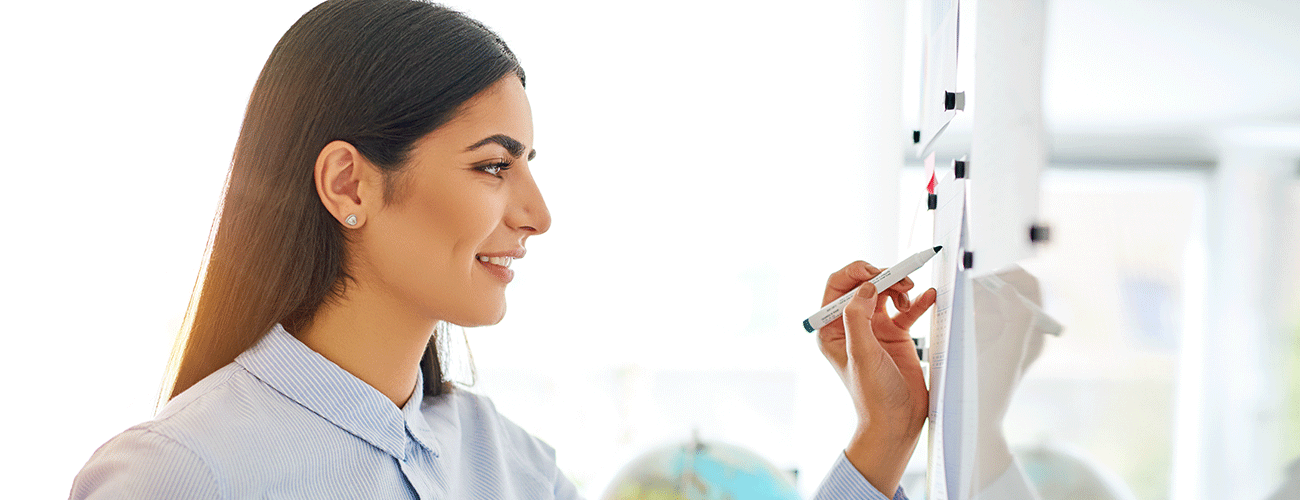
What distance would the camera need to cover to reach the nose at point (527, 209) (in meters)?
1.06

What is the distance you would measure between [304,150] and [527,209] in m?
0.26

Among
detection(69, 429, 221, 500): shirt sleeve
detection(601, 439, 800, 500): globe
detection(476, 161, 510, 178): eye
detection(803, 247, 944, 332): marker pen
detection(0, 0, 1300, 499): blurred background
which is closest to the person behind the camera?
detection(69, 429, 221, 500): shirt sleeve

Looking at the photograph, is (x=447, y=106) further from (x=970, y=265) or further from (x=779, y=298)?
(x=779, y=298)

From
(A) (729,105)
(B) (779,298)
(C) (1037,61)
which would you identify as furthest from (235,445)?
(B) (779,298)

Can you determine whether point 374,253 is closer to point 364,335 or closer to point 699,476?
point 364,335

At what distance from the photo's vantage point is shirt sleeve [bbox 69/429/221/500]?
782mm

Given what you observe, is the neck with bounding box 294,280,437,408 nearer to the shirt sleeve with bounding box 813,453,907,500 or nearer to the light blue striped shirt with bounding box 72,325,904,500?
the light blue striped shirt with bounding box 72,325,904,500

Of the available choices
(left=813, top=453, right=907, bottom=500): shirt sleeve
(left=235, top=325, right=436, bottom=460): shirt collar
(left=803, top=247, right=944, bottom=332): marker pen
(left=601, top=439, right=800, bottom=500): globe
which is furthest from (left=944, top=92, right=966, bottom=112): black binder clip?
(left=601, top=439, right=800, bottom=500): globe

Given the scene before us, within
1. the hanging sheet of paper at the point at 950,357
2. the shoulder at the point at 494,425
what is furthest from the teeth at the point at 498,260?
the hanging sheet of paper at the point at 950,357

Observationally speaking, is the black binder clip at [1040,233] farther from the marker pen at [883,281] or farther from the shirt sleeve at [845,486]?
the shirt sleeve at [845,486]

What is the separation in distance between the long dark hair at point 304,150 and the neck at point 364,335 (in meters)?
0.02

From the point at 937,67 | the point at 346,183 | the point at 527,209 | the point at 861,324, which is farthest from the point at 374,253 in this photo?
the point at 937,67

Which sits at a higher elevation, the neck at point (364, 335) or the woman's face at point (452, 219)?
the woman's face at point (452, 219)

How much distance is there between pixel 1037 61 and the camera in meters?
0.60
